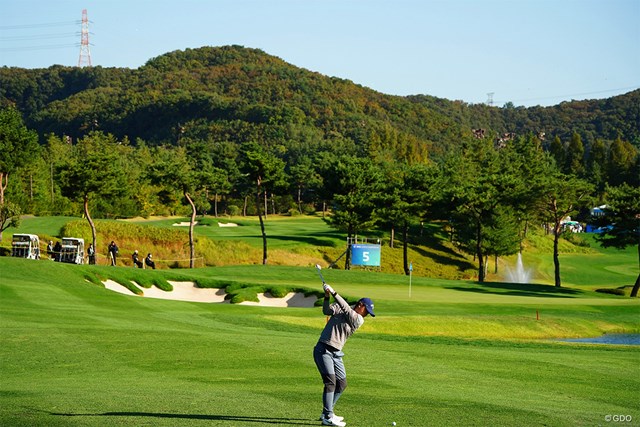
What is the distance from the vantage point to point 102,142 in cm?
17488

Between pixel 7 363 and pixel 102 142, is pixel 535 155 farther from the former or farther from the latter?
pixel 7 363

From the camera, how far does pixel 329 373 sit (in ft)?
49.5

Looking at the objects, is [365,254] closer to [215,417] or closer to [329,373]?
[215,417]

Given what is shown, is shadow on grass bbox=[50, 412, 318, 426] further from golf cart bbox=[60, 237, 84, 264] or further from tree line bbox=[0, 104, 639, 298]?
tree line bbox=[0, 104, 639, 298]

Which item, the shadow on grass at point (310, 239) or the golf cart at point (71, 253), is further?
the shadow on grass at point (310, 239)

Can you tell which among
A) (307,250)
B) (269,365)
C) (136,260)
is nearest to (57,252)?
(136,260)

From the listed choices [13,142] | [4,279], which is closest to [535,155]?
[13,142]

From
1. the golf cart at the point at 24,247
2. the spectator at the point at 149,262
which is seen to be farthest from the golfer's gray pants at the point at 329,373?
the spectator at the point at 149,262

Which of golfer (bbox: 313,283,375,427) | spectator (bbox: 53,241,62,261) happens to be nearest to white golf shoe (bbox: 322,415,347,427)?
golfer (bbox: 313,283,375,427)

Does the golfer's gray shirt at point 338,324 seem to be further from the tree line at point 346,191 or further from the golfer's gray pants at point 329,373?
the tree line at point 346,191

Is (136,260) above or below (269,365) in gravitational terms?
below
